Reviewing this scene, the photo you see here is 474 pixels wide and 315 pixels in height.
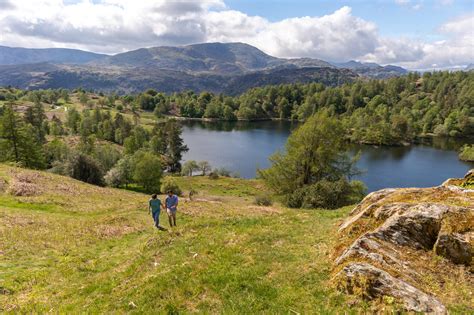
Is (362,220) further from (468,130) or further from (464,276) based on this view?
(468,130)

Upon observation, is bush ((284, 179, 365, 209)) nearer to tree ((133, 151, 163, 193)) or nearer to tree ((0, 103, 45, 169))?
tree ((133, 151, 163, 193))

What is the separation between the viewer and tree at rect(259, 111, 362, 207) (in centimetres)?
4653

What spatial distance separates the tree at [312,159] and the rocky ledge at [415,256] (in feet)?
106

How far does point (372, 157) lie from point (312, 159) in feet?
302

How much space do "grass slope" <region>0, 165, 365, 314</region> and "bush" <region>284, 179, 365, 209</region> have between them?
15043mm

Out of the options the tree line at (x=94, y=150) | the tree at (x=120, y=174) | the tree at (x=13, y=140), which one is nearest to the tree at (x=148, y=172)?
the tree line at (x=94, y=150)

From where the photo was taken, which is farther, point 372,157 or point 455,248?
point 372,157

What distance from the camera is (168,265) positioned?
1435cm

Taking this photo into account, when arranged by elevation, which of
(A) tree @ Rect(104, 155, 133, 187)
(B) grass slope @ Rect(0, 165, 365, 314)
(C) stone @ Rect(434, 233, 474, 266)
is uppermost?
(C) stone @ Rect(434, 233, 474, 266)

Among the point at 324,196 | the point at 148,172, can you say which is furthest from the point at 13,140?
the point at 324,196

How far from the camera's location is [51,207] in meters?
30.0

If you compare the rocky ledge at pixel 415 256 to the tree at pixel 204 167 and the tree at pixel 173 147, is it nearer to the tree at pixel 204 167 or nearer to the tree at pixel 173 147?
the tree at pixel 204 167

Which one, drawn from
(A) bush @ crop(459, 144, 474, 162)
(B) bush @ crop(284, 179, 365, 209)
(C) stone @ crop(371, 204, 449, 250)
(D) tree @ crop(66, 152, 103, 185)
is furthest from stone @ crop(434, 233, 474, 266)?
(A) bush @ crop(459, 144, 474, 162)

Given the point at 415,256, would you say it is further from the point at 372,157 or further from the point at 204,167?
the point at 372,157
